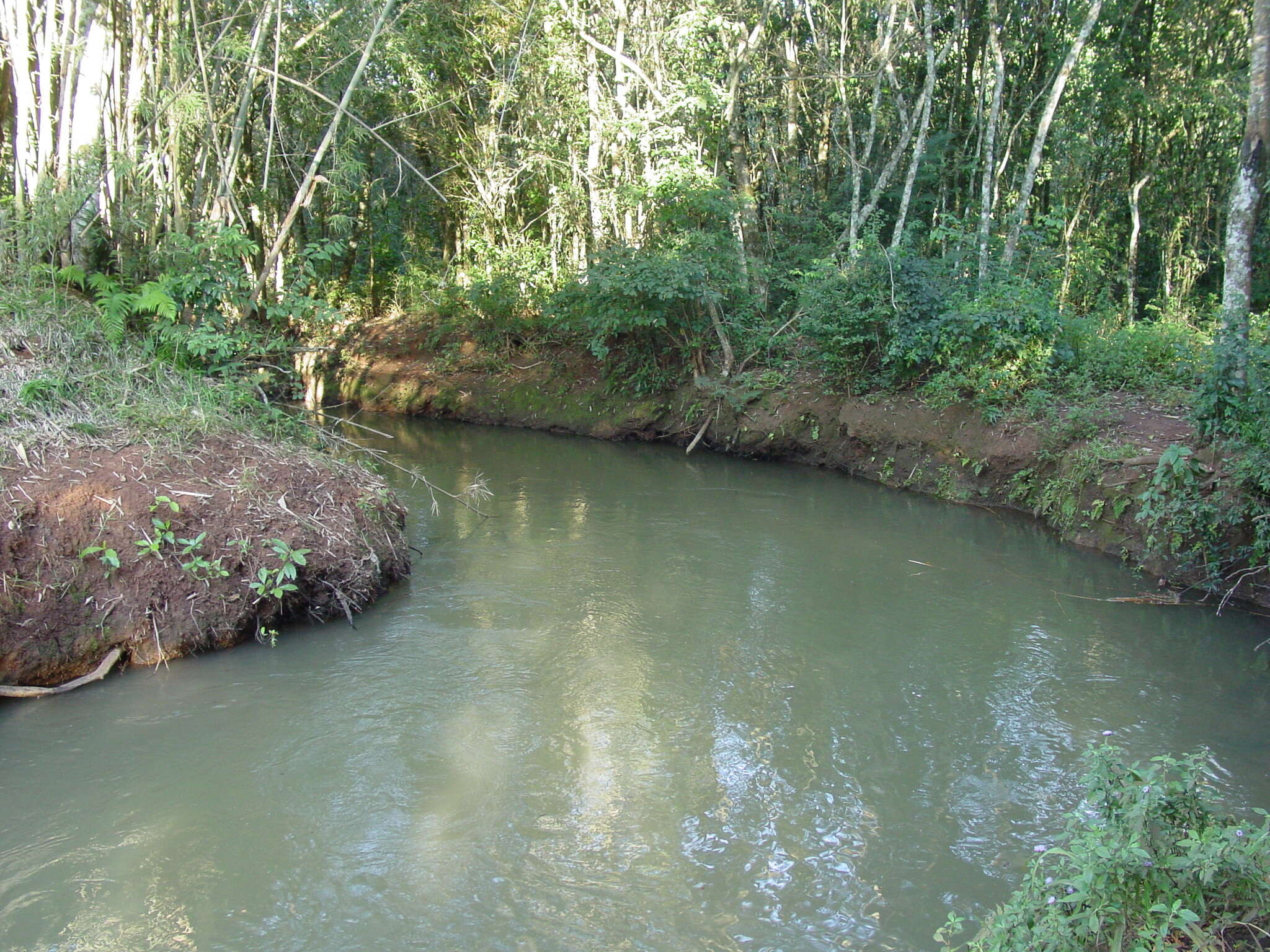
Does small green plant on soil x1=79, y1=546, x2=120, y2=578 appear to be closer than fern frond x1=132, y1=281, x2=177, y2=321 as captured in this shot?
Yes

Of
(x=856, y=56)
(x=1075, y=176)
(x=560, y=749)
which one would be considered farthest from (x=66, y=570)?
(x=1075, y=176)

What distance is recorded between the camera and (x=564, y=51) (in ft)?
47.7

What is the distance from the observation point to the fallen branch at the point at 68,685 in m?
5.00

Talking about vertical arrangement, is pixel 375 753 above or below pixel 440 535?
below

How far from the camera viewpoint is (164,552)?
5562 millimetres

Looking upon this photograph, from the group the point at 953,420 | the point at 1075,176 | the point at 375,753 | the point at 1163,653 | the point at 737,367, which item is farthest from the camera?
the point at 1075,176

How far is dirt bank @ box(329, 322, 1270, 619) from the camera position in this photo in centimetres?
816

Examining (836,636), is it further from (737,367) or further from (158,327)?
(737,367)

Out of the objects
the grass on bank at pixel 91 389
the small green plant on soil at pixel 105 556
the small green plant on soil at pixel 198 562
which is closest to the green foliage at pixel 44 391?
the grass on bank at pixel 91 389

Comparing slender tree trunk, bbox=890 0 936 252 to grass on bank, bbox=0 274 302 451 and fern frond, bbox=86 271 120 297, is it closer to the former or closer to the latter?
grass on bank, bbox=0 274 302 451

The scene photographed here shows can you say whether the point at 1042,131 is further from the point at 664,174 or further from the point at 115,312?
the point at 115,312

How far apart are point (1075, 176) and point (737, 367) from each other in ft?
30.1

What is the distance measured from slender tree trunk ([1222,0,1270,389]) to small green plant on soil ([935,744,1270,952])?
576cm

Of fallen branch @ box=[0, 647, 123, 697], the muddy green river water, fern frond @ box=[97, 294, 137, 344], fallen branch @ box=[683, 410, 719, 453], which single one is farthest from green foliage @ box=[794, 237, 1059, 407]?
fallen branch @ box=[0, 647, 123, 697]
